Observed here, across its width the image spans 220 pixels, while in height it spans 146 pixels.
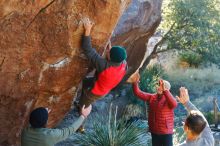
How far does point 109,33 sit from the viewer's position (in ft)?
23.9

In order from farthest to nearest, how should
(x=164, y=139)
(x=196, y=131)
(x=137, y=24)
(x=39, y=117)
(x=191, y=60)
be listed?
(x=191, y=60)
(x=137, y=24)
(x=164, y=139)
(x=39, y=117)
(x=196, y=131)

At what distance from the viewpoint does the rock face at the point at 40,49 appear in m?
6.61

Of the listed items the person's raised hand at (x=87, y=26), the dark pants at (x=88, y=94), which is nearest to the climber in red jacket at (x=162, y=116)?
the dark pants at (x=88, y=94)

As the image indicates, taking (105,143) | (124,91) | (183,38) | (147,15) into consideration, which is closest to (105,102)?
(124,91)

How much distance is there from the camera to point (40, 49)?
689cm

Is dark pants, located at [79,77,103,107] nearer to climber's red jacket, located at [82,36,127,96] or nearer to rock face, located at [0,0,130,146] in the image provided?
rock face, located at [0,0,130,146]

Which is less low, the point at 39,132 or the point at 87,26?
the point at 87,26

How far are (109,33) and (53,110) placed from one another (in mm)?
1815

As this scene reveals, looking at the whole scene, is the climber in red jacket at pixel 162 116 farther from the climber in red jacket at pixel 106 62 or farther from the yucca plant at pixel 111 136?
the yucca plant at pixel 111 136

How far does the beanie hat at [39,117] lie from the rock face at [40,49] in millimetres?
1763

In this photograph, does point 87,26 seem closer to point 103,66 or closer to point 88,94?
point 103,66

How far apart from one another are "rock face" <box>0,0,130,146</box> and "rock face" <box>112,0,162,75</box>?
4391mm

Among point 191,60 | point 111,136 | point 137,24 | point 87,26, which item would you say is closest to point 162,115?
point 87,26

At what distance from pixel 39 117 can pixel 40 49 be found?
1.90 meters
